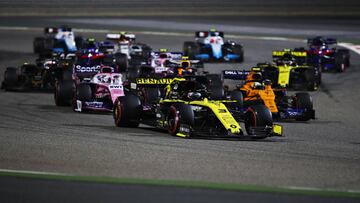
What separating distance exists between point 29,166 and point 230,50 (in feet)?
80.3

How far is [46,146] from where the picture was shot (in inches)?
683

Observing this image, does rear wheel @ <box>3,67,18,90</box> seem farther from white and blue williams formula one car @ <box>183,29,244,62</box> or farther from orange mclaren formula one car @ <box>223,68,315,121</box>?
white and blue williams formula one car @ <box>183,29,244,62</box>

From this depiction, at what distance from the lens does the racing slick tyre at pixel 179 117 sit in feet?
61.5

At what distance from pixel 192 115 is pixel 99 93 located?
5.87 metres

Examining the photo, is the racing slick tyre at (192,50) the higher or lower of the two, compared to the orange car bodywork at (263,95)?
lower

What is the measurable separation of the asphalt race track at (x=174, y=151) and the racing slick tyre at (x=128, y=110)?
26 centimetres

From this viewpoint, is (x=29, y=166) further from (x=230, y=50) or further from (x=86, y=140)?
(x=230, y=50)

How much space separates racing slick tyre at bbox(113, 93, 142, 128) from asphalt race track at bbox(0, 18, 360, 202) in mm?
264

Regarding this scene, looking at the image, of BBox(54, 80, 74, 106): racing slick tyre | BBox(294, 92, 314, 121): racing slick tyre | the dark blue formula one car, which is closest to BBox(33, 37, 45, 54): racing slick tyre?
the dark blue formula one car

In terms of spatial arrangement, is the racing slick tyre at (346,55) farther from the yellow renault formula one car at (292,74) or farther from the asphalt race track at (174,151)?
the asphalt race track at (174,151)

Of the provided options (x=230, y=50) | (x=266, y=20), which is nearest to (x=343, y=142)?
(x=230, y=50)

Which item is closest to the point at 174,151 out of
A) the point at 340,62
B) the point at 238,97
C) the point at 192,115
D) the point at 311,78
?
the point at 192,115

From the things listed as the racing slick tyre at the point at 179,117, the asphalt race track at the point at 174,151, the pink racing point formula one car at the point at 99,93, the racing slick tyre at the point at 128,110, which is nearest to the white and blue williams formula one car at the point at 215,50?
the asphalt race track at the point at 174,151

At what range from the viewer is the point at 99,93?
24.2 metres
